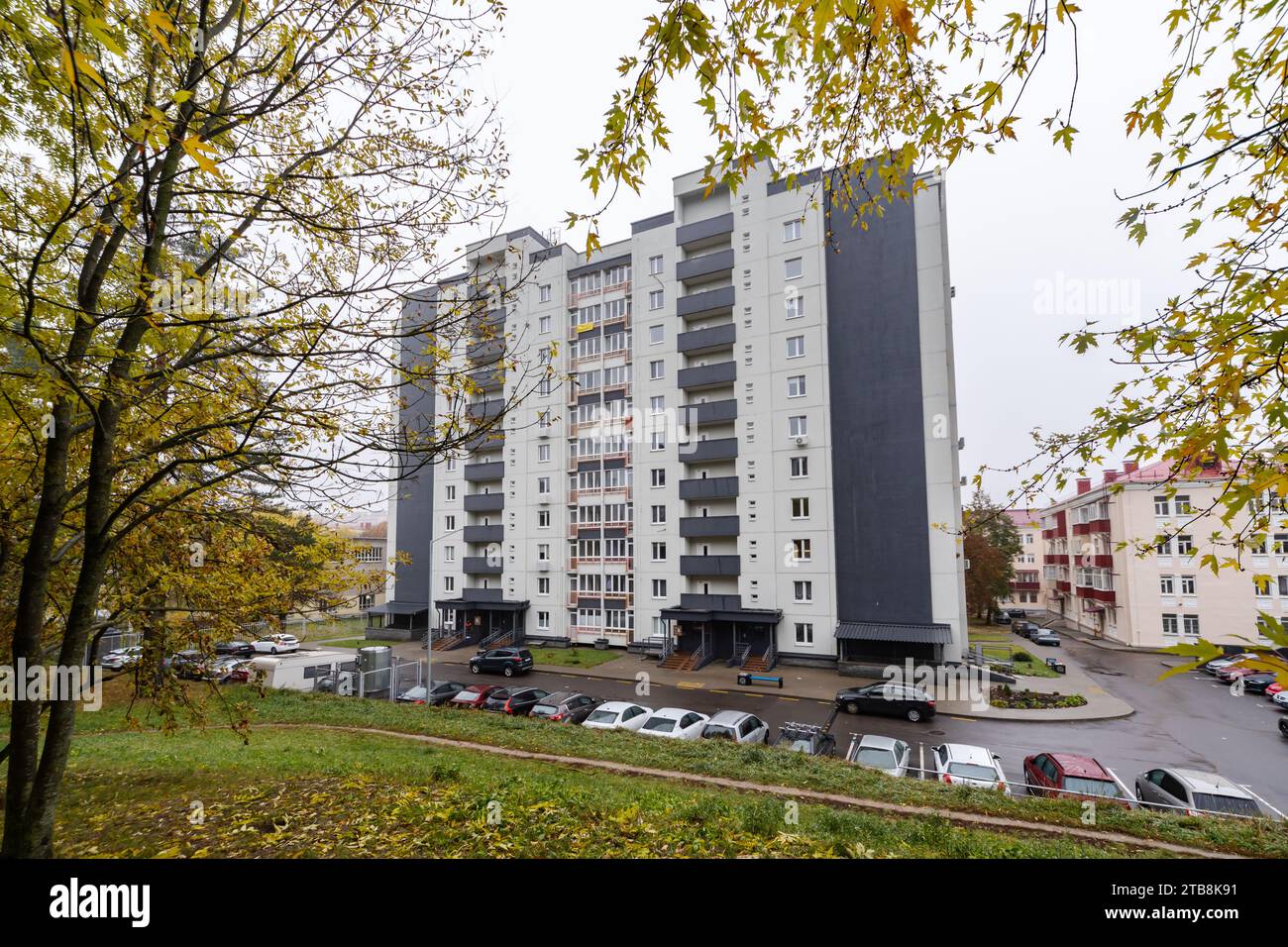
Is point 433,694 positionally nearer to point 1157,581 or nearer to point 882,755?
point 882,755

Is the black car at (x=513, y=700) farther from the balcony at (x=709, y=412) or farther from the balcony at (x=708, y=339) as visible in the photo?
the balcony at (x=708, y=339)

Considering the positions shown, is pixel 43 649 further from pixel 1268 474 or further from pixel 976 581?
pixel 976 581

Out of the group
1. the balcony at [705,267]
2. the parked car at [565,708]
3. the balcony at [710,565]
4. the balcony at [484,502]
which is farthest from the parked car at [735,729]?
the balcony at [484,502]

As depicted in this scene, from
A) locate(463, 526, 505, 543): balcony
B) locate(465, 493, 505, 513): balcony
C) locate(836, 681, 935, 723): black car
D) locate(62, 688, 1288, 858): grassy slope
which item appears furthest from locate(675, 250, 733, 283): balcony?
locate(62, 688, 1288, 858): grassy slope

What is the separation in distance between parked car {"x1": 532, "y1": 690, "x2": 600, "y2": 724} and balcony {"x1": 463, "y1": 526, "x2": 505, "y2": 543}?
62.2 ft

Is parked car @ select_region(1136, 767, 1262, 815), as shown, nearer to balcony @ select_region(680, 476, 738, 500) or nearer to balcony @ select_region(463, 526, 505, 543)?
balcony @ select_region(680, 476, 738, 500)

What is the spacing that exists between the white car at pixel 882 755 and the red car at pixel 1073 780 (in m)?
2.61

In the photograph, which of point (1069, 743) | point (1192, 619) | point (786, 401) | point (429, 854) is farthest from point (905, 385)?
point (429, 854)

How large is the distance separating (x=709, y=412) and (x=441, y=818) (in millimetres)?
26955

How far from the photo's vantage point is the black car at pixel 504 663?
28.1m

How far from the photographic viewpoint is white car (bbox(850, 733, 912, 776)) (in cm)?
1332

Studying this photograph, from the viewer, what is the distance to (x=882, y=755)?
13805 mm

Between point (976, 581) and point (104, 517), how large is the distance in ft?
171

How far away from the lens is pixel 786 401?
3017 cm
